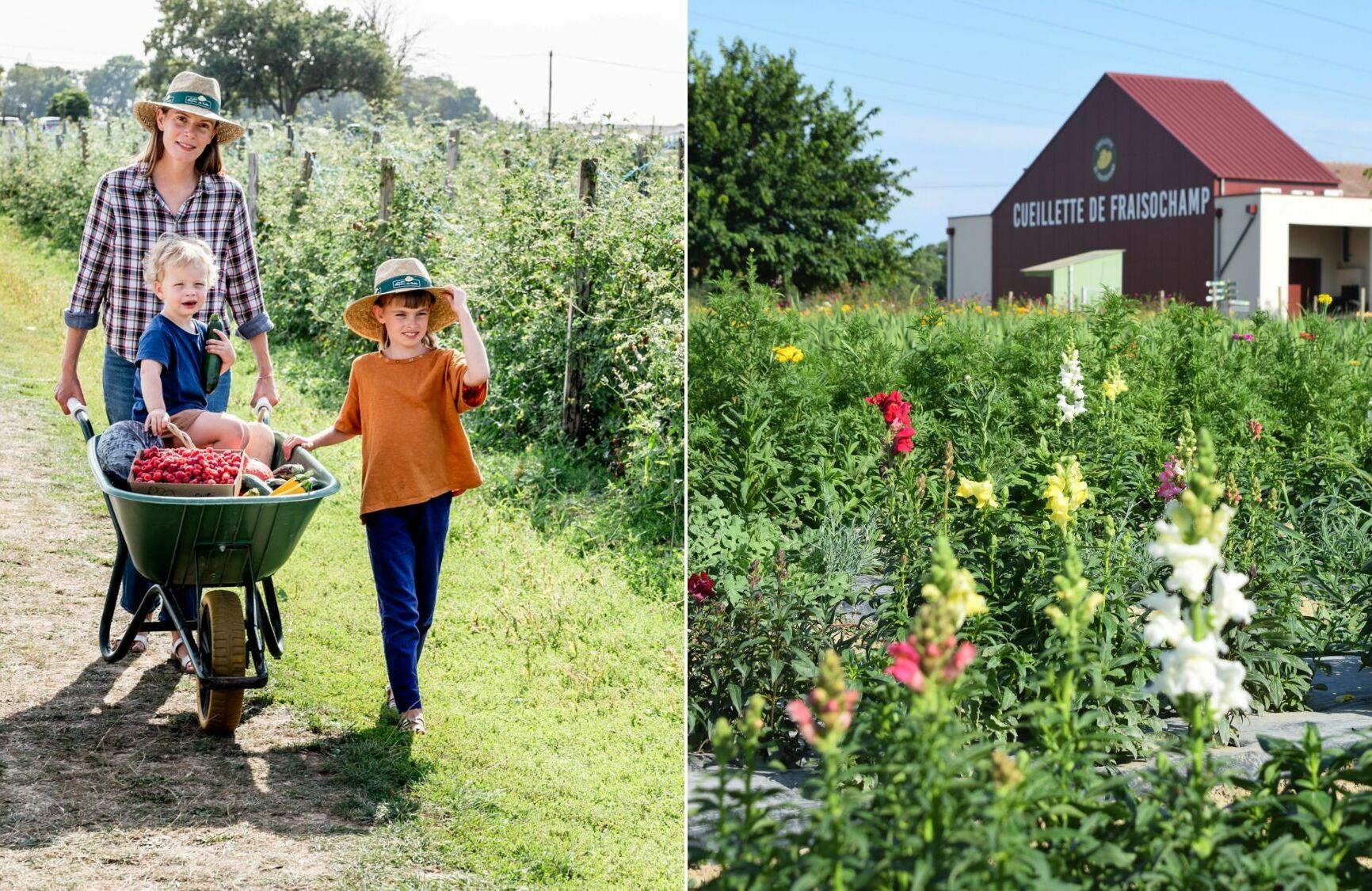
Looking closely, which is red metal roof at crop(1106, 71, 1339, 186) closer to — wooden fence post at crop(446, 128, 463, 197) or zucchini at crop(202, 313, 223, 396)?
wooden fence post at crop(446, 128, 463, 197)

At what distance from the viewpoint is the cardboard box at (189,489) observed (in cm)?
365

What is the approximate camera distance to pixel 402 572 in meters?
3.74

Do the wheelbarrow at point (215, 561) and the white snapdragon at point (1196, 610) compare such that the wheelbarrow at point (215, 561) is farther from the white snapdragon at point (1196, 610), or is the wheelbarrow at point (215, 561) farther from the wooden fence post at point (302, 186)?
the wooden fence post at point (302, 186)

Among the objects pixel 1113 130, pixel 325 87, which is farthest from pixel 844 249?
pixel 1113 130

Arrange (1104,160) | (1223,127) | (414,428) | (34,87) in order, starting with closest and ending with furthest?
(414,428) < (34,87) < (1223,127) < (1104,160)

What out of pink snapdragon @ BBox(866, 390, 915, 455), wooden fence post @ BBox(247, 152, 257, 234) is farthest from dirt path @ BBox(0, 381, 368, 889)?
wooden fence post @ BBox(247, 152, 257, 234)

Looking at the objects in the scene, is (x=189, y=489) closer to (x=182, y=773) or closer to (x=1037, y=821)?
(x=182, y=773)

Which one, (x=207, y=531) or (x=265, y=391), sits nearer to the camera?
(x=207, y=531)

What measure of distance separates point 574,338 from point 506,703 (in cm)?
301

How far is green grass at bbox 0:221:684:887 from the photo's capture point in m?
3.18

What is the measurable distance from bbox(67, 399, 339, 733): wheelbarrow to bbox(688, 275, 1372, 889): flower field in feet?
3.64

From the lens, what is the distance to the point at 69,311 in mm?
4270

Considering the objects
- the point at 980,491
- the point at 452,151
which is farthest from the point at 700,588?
the point at 452,151

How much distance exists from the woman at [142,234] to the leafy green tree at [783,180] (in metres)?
14.8
